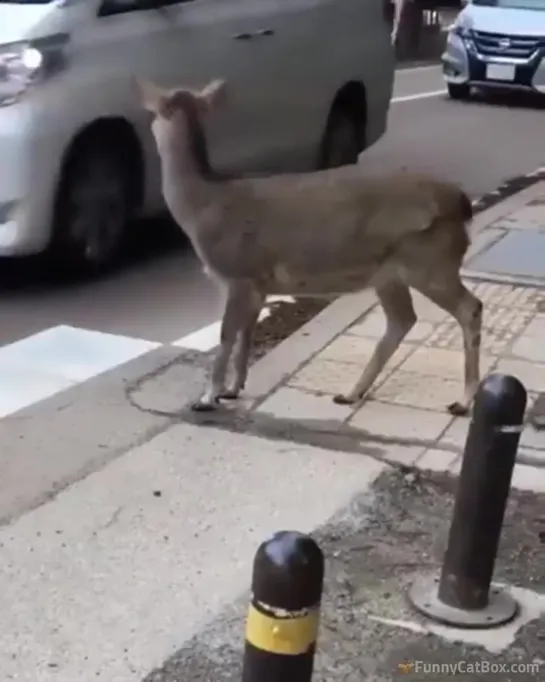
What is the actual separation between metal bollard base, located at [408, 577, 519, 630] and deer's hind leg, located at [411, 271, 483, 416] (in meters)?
1.74

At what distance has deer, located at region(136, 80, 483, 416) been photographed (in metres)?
6.03

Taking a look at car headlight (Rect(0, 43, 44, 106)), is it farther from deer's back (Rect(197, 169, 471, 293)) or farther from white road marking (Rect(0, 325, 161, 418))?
deer's back (Rect(197, 169, 471, 293))

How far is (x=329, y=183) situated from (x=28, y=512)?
2027 millimetres

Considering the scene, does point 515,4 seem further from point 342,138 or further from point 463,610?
point 463,610

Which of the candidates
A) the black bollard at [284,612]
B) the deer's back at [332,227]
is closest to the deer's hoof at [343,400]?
the deer's back at [332,227]

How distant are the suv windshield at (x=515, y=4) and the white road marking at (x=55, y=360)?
1442 centimetres

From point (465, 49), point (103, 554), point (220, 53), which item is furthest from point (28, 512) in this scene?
point (465, 49)

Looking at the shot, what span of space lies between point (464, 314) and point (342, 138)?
4.88 meters

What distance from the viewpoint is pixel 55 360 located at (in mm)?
6867

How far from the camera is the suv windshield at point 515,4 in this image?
20219 mm

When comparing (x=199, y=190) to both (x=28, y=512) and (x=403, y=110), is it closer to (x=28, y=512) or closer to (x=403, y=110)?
(x=28, y=512)

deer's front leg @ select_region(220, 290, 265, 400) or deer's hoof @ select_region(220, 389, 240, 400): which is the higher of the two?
deer's front leg @ select_region(220, 290, 265, 400)

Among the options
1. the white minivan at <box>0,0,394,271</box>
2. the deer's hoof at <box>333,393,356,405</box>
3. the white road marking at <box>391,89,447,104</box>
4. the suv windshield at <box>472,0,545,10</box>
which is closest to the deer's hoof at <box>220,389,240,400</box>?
the deer's hoof at <box>333,393,356,405</box>

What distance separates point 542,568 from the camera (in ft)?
15.5
